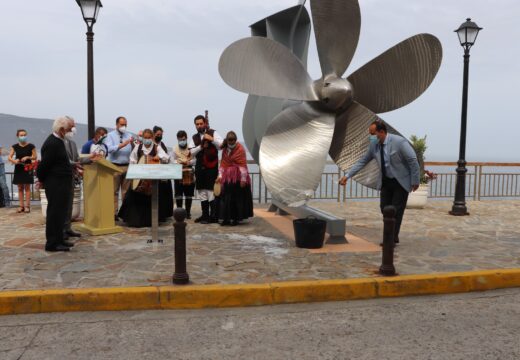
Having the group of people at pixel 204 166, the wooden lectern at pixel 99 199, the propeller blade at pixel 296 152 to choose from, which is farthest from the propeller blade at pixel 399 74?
the wooden lectern at pixel 99 199

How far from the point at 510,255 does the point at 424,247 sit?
1.02 m

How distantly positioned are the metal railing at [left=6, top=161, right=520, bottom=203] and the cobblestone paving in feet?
12.8

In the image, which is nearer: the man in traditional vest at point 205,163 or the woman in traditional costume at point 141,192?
the woman in traditional costume at point 141,192

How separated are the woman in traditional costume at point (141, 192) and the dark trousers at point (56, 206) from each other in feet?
5.20

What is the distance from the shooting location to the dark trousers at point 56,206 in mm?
5534

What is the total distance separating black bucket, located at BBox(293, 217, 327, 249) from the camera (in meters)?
5.99

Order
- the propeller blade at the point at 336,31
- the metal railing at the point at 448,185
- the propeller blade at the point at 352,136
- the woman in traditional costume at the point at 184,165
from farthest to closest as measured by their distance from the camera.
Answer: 1. the metal railing at the point at 448,185
2. the woman in traditional costume at the point at 184,165
3. the propeller blade at the point at 352,136
4. the propeller blade at the point at 336,31

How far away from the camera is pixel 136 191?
7.32 m

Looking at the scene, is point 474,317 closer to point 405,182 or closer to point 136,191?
point 405,182

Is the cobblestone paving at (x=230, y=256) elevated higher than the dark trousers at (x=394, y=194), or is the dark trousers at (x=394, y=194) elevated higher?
the dark trousers at (x=394, y=194)

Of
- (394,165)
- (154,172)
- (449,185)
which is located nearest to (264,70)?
(154,172)

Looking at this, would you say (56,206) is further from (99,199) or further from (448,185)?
(448,185)

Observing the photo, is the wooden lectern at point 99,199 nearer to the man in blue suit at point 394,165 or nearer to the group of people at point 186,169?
the group of people at point 186,169

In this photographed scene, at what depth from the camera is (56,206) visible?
5562 millimetres
